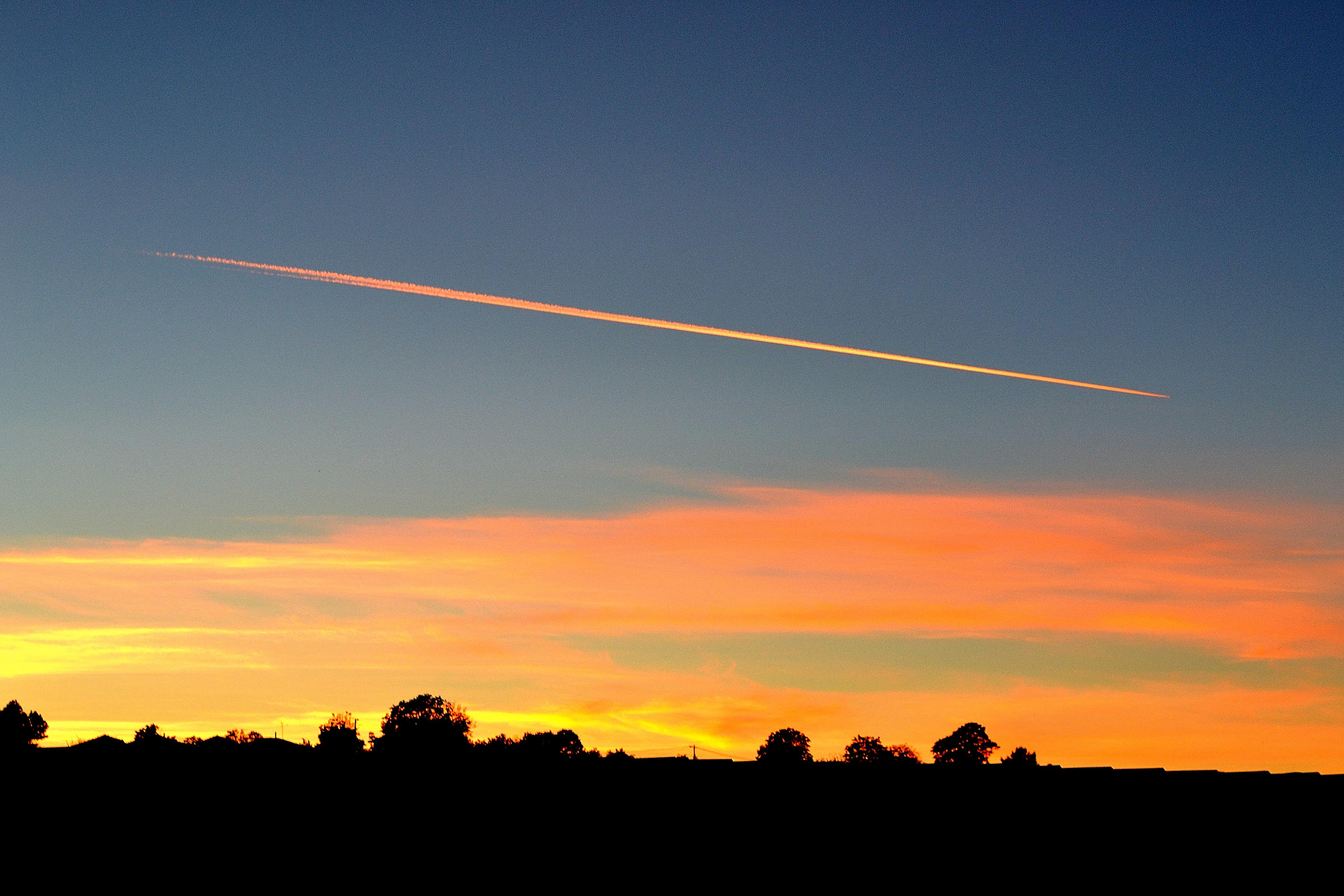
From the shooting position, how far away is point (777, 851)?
37000mm

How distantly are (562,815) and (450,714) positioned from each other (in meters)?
155

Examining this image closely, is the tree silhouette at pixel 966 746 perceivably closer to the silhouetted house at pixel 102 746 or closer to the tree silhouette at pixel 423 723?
the tree silhouette at pixel 423 723

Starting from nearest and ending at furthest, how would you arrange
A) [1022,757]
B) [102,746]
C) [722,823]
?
[722,823] → [102,746] → [1022,757]

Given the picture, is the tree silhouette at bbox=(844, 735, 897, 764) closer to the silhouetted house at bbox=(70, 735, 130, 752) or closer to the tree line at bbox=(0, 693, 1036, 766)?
the tree line at bbox=(0, 693, 1036, 766)

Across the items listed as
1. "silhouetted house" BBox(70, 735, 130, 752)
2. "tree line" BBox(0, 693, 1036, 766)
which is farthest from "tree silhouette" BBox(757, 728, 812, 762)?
"silhouetted house" BBox(70, 735, 130, 752)

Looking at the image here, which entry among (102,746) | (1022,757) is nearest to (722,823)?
A: (102,746)

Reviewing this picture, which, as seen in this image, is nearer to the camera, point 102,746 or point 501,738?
point 102,746

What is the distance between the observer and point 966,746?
169 meters

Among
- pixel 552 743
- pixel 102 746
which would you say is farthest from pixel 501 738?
pixel 102 746

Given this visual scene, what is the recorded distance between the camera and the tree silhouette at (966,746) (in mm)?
168000

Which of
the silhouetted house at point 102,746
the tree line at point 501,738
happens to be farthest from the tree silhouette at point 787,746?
the silhouetted house at point 102,746

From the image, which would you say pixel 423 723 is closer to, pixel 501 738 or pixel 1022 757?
pixel 501 738

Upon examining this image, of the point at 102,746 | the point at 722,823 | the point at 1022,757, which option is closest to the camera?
the point at 722,823

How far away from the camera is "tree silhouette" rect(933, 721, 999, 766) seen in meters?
168
